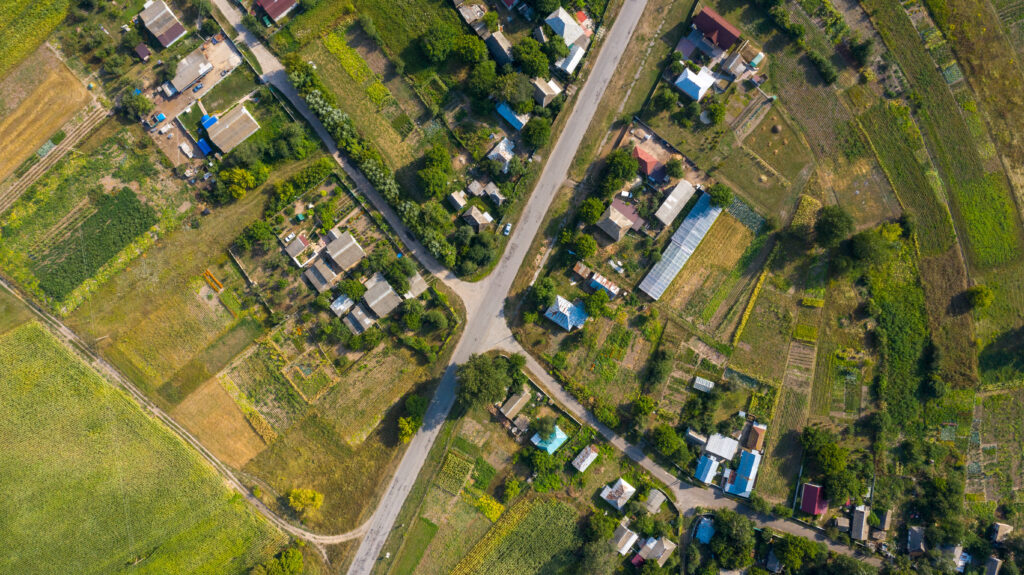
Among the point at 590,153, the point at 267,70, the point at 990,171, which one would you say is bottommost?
the point at 990,171

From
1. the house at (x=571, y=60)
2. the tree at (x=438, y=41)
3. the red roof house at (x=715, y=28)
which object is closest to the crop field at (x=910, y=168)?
the red roof house at (x=715, y=28)

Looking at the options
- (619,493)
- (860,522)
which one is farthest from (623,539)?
(860,522)

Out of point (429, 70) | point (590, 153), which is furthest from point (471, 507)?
point (429, 70)

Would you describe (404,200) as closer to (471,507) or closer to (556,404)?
(556,404)

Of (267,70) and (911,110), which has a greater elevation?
(267,70)

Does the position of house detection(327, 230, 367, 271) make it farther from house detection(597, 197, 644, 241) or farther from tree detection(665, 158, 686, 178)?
tree detection(665, 158, 686, 178)

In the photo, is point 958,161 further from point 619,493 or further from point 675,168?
point 619,493
